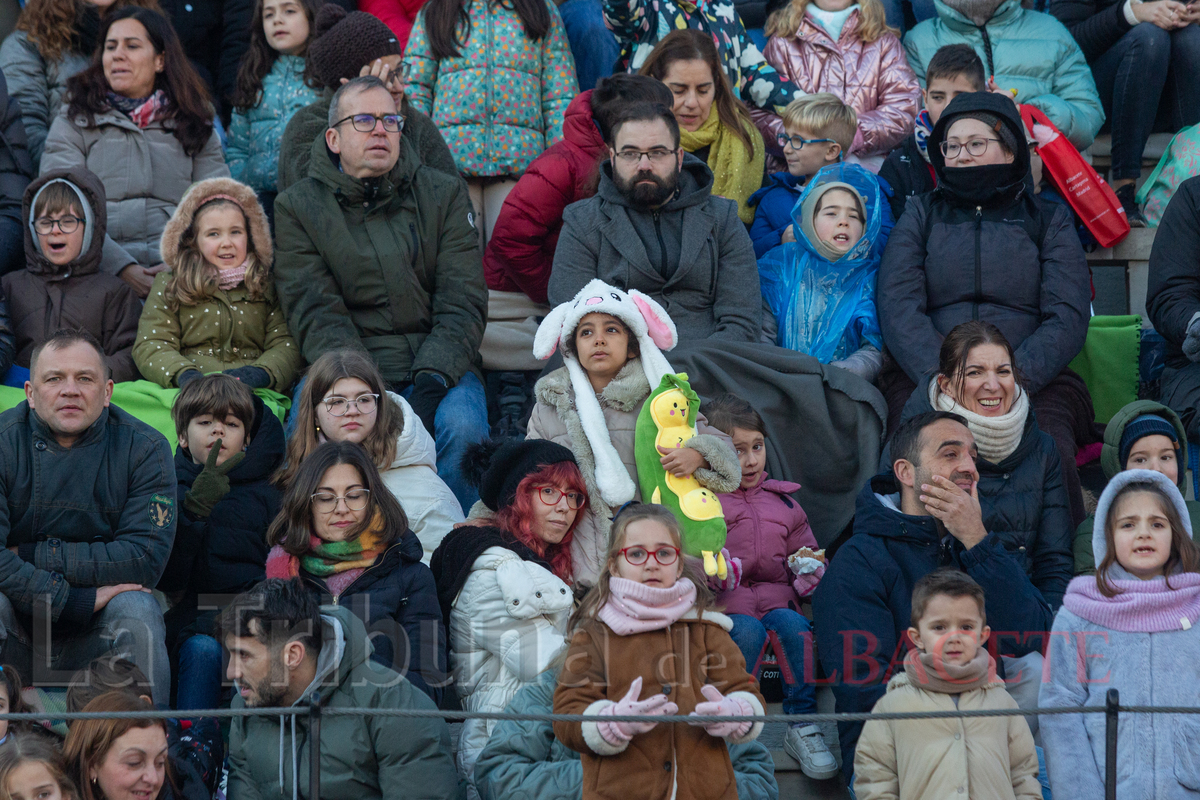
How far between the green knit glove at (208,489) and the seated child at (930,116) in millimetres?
3391

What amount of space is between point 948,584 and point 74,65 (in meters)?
5.18

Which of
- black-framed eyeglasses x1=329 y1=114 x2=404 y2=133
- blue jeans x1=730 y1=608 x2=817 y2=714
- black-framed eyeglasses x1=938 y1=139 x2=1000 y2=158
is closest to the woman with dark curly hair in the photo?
black-framed eyeglasses x1=329 y1=114 x2=404 y2=133

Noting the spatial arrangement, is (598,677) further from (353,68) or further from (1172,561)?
(353,68)

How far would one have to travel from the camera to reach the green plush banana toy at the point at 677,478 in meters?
4.70

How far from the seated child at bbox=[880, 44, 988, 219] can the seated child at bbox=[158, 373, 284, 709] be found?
10.5 feet

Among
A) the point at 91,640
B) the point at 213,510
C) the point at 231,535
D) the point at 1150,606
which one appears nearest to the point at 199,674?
the point at 91,640

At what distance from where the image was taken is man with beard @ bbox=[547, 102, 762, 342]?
6.04 metres

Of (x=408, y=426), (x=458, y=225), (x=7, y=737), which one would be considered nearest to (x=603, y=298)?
(x=408, y=426)

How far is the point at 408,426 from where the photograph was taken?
5.26 meters

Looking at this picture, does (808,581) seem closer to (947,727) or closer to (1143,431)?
(947,727)

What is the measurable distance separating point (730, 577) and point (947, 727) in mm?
1070

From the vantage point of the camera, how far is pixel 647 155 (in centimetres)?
602

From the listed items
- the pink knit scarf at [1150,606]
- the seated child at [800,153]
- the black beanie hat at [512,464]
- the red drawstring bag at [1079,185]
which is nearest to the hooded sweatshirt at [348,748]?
the black beanie hat at [512,464]

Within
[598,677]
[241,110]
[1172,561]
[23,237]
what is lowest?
[598,677]
